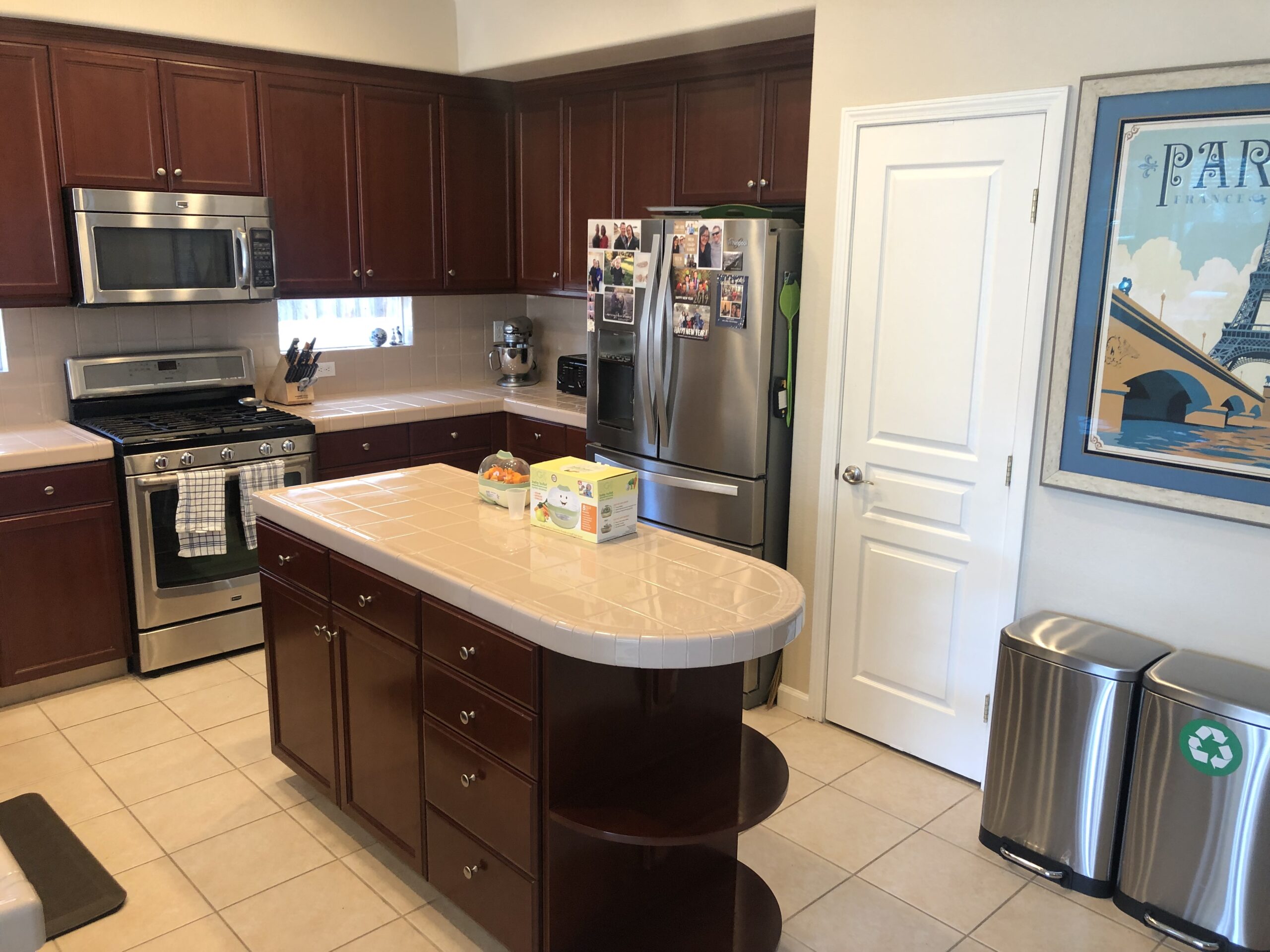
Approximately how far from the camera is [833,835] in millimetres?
2869

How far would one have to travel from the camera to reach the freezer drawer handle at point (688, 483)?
138 inches

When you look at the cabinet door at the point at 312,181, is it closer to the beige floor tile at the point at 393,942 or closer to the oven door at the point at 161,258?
the oven door at the point at 161,258

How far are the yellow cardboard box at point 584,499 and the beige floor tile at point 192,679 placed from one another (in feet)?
6.69

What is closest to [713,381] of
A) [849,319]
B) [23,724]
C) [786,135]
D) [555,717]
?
[849,319]

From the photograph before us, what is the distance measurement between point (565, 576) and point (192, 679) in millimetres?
2389

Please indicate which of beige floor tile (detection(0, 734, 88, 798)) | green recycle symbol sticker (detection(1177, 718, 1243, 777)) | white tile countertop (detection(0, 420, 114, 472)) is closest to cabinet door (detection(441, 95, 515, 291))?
white tile countertop (detection(0, 420, 114, 472))

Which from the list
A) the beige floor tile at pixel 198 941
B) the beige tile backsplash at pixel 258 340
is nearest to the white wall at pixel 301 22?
the beige tile backsplash at pixel 258 340

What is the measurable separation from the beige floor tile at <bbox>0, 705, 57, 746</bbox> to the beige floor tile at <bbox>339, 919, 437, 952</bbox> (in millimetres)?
1731

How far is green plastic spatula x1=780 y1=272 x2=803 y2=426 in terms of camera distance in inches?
133

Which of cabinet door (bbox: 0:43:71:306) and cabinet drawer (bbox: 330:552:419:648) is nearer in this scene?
cabinet drawer (bbox: 330:552:419:648)

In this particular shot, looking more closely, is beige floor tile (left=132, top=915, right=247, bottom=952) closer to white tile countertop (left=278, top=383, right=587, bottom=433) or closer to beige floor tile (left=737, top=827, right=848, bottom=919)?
beige floor tile (left=737, top=827, right=848, bottom=919)

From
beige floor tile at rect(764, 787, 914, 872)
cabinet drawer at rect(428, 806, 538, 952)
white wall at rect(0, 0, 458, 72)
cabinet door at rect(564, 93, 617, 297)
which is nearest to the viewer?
cabinet drawer at rect(428, 806, 538, 952)

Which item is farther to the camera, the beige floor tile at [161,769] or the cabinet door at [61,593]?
the cabinet door at [61,593]

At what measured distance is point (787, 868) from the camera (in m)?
2.71
